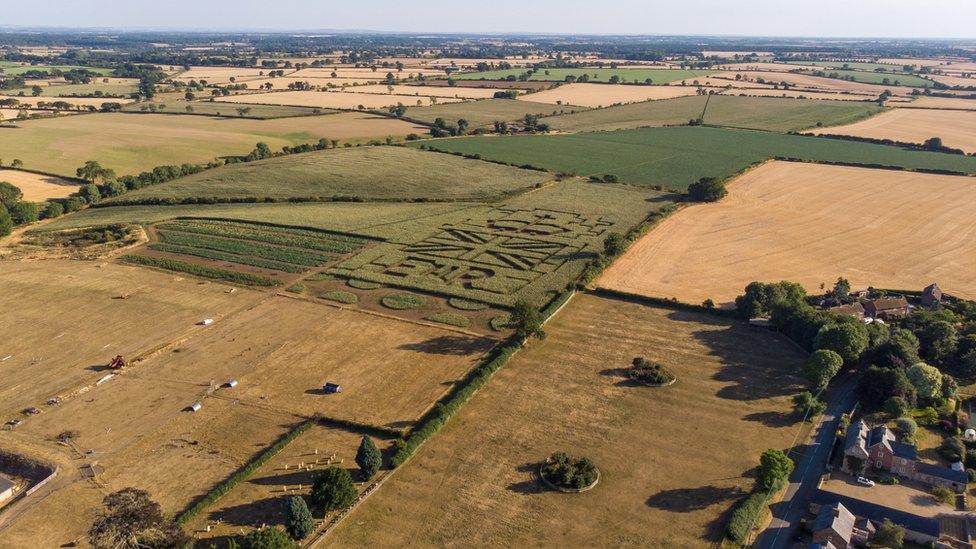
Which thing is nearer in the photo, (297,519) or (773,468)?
(297,519)

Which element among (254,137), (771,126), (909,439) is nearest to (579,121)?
(771,126)

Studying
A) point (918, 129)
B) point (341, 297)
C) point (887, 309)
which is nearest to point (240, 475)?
point (341, 297)

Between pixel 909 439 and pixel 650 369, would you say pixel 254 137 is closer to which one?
pixel 650 369

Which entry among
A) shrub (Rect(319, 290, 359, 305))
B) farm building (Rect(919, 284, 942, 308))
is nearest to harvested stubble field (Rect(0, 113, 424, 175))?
shrub (Rect(319, 290, 359, 305))

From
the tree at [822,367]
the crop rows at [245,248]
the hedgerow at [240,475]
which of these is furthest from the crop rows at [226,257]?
the tree at [822,367]

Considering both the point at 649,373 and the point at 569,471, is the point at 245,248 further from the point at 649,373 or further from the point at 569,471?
the point at 569,471

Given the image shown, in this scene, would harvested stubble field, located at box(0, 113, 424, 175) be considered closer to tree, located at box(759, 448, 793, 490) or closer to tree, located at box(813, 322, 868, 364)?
tree, located at box(813, 322, 868, 364)
